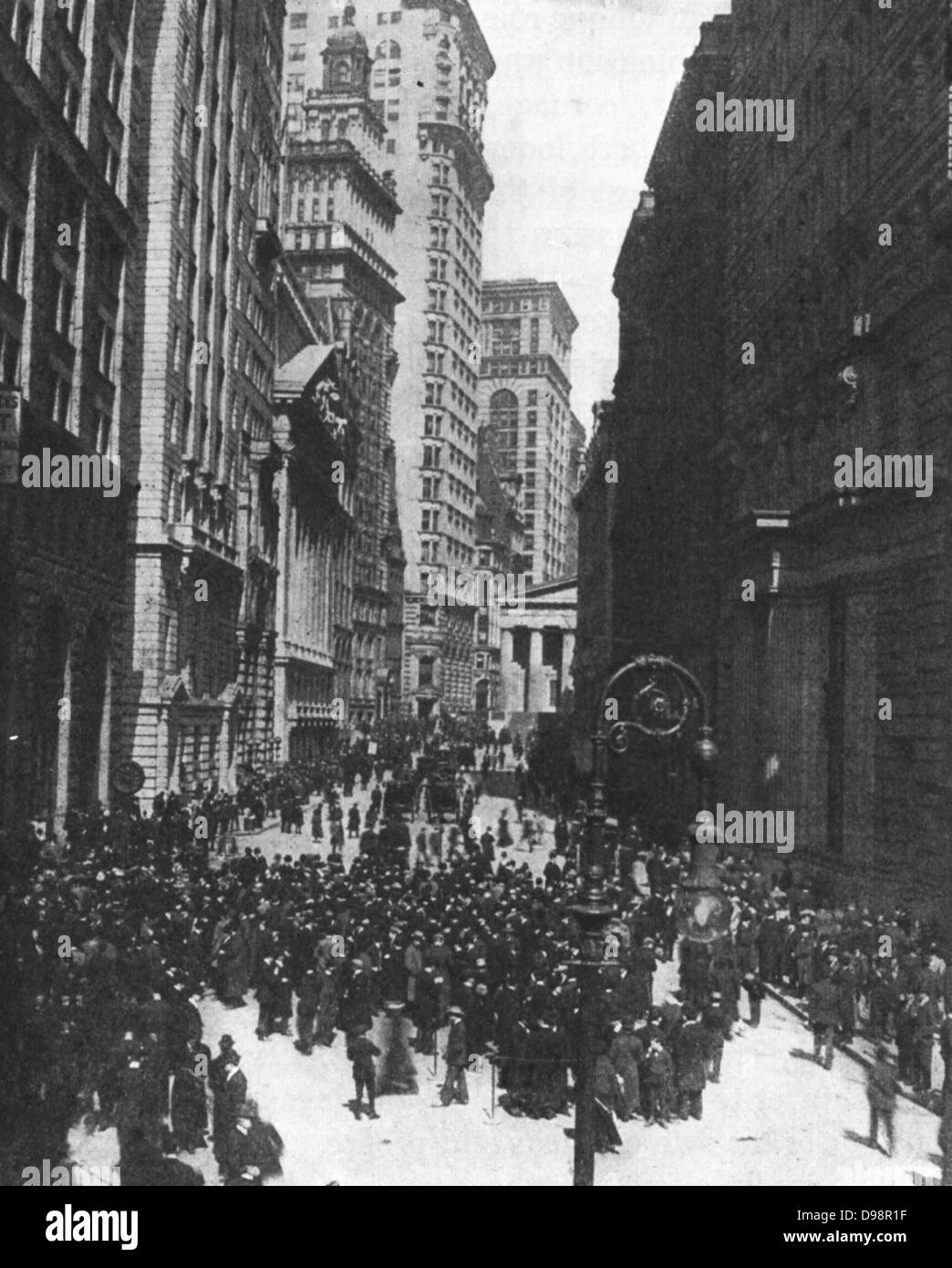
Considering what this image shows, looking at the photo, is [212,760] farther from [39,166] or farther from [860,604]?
[860,604]

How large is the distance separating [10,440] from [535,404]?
11.3 metres

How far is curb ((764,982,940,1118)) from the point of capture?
15204 millimetres

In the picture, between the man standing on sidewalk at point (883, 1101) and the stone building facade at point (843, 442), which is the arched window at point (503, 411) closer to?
the stone building facade at point (843, 442)

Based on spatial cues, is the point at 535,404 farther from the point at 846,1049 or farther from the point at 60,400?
the point at 846,1049

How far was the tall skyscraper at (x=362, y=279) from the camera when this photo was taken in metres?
22.1

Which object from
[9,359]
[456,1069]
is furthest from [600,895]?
[9,359]

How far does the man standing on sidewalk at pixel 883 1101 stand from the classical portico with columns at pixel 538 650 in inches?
336

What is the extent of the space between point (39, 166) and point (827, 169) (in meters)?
12.9

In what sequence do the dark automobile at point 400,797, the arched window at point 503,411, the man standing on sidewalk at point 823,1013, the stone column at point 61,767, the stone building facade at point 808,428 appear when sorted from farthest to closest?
the arched window at point 503,411 < the dark automobile at point 400,797 < the stone building facade at point 808,428 < the man standing on sidewalk at point 823,1013 < the stone column at point 61,767

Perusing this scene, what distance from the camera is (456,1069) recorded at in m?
15.4

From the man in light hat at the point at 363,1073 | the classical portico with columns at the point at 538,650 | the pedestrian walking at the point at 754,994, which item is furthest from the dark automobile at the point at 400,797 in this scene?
the man in light hat at the point at 363,1073

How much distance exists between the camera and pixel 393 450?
25750 millimetres

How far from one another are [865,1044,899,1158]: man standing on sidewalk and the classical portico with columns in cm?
854

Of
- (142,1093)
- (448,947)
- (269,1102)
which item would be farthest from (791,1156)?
(142,1093)
